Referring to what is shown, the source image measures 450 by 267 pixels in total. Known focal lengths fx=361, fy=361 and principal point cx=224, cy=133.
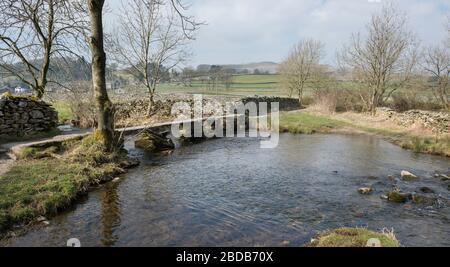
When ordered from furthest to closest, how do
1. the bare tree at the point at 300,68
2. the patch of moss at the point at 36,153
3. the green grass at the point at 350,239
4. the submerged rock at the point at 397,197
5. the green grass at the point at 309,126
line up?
the bare tree at the point at 300,68, the green grass at the point at 309,126, the patch of moss at the point at 36,153, the submerged rock at the point at 397,197, the green grass at the point at 350,239

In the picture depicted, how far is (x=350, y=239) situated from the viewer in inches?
254

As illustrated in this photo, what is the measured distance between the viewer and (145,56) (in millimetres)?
27344

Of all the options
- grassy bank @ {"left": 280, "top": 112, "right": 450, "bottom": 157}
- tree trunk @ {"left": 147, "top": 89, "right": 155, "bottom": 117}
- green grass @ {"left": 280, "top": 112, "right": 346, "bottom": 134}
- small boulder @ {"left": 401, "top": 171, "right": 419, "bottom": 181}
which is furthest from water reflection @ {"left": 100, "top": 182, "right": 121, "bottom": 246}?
green grass @ {"left": 280, "top": 112, "right": 346, "bottom": 134}

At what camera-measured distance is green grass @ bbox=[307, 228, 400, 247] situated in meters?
6.20

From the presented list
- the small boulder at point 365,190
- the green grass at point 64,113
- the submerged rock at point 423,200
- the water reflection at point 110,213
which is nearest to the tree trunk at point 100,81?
the water reflection at point 110,213

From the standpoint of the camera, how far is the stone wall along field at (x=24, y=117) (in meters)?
15.3

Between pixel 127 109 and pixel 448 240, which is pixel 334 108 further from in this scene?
pixel 448 240

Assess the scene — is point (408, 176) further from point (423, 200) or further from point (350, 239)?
point (350, 239)

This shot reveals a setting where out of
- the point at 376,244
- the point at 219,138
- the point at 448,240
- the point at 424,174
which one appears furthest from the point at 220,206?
the point at 219,138

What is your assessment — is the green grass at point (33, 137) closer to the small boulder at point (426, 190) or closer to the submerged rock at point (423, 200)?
the submerged rock at point (423, 200)

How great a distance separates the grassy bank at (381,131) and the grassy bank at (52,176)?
590 inches

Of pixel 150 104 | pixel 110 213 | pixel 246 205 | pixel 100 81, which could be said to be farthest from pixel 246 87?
pixel 110 213

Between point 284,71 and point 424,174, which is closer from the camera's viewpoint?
point 424,174
